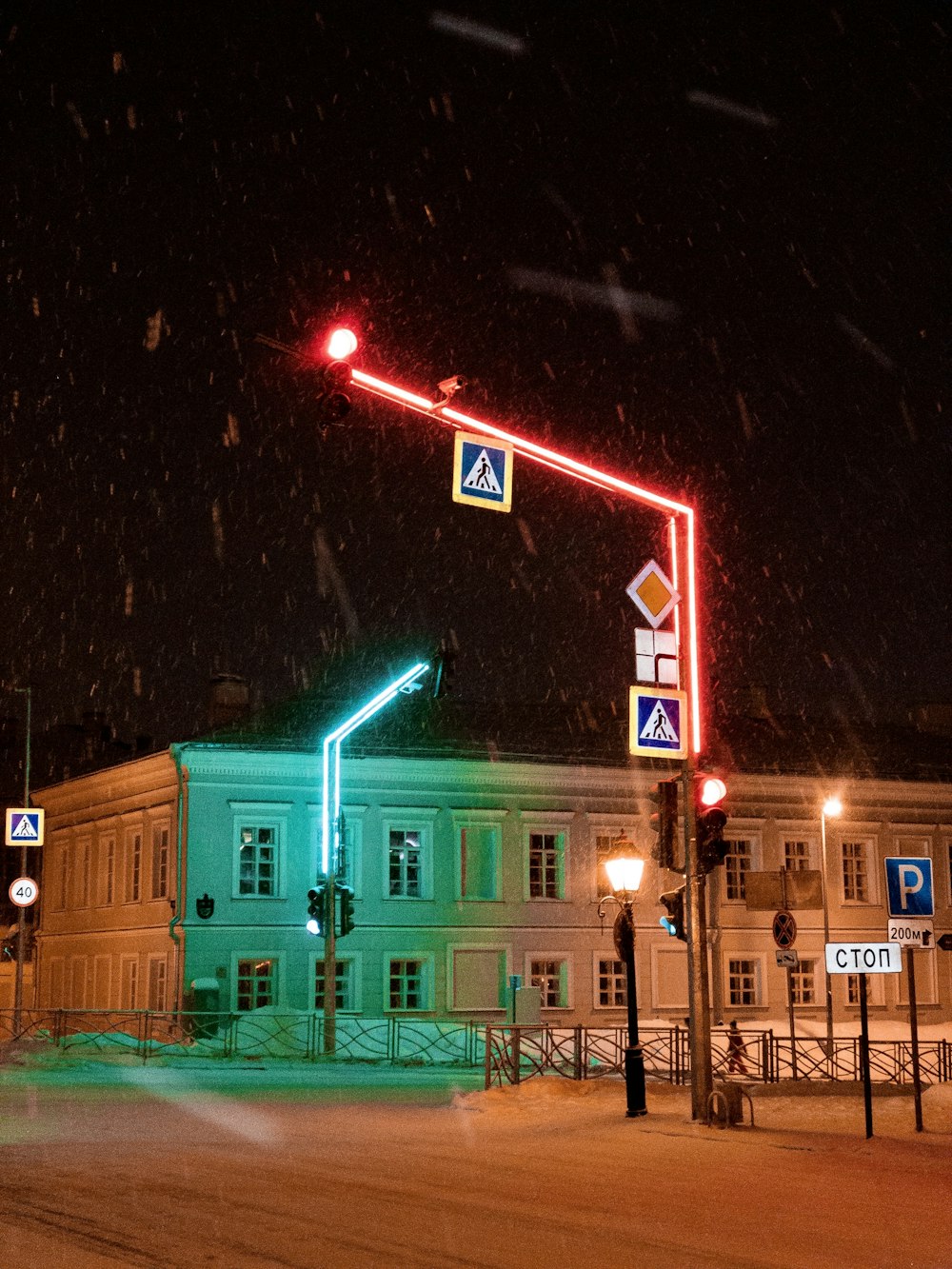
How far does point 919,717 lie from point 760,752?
10617 mm

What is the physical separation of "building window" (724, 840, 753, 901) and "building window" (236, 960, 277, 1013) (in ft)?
46.4

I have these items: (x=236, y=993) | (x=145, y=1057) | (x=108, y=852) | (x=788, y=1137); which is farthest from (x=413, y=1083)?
(x=108, y=852)

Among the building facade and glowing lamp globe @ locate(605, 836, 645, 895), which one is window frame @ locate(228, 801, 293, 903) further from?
glowing lamp globe @ locate(605, 836, 645, 895)

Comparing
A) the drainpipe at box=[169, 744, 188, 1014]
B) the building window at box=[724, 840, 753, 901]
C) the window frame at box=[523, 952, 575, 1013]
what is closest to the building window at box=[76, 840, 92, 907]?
the drainpipe at box=[169, 744, 188, 1014]

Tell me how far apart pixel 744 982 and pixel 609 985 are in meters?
4.42

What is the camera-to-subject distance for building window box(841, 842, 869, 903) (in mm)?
48062

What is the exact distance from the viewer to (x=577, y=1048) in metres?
23.7

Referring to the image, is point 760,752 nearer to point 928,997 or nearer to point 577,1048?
point 928,997

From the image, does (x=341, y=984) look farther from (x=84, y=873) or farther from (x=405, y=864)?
(x=84, y=873)

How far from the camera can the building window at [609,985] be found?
4475 centimetres

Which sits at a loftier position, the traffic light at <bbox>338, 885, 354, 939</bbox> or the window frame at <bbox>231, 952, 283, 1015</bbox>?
the traffic light at <bbox>338, 885, 354, 939</bbox>

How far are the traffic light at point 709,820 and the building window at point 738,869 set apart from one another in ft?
99.8

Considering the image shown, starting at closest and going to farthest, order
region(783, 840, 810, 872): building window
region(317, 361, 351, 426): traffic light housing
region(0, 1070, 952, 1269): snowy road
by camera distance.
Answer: region(0, 1070, 952, 1269): snowy road → region(317, 361, 351, 426): traffic light housing → region(783, 840, 810, 872): building window

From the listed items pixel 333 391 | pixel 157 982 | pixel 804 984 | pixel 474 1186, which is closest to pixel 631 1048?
pixel 474 1186
